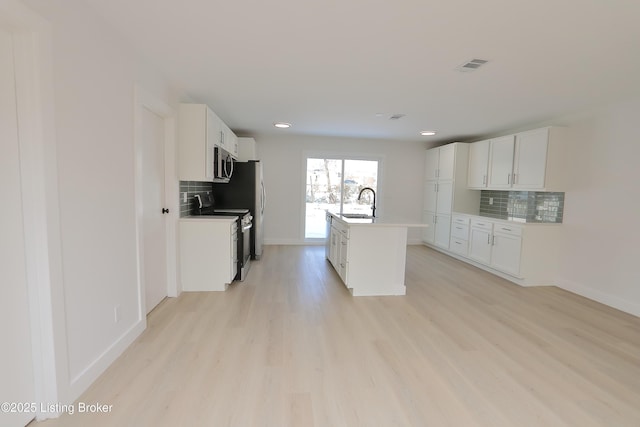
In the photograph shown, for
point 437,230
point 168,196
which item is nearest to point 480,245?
point 437,230

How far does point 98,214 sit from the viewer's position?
1.95 metres

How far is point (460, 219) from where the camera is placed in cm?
544

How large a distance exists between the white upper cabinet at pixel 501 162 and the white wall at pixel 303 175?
6.20 feet

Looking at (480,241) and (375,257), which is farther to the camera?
(480,241)

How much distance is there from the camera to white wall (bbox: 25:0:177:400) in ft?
5.42

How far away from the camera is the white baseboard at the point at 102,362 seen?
1768 millimetres

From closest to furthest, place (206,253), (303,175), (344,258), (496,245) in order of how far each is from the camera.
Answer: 1. (206,253)
2. (344,258)
3. (496,245)
4. (303,175)

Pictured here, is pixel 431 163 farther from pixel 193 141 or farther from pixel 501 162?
pixel 193 141

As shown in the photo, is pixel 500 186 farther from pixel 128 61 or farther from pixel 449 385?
pixel 128 61

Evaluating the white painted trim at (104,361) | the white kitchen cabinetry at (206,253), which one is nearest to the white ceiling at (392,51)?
the white kitchen cabinetry at (206,253)

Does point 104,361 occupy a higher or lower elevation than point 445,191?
lower

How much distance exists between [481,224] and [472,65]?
122 inches

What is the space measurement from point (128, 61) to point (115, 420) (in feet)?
7.87

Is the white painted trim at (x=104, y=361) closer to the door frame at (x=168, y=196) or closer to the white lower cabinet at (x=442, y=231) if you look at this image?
the door frame at (x=168, y=196)
